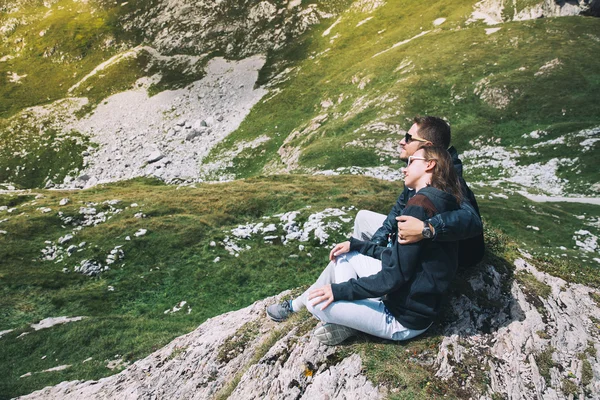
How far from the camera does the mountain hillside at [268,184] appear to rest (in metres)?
7.96

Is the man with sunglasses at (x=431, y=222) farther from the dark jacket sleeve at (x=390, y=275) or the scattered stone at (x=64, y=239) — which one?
the scattered stone at (x=64, y=239)

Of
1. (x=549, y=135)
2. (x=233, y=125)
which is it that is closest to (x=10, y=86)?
(x=233, y=125)

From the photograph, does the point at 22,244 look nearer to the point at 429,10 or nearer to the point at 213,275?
the point at 213,275

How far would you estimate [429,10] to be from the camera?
96.1m

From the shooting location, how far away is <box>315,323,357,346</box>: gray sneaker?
7672mm

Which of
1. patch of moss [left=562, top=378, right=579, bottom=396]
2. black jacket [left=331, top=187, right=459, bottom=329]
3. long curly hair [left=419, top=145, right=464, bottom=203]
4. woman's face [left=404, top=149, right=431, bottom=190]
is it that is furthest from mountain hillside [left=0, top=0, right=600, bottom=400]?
woman's face [left=404, top=149, right=431, bottom=190]

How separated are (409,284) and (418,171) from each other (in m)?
2.12

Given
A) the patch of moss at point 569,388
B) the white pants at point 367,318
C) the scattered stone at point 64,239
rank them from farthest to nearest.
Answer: the scattered stone at point 64,239
the white pants at point 367,318
the patch of moss at point 569,388

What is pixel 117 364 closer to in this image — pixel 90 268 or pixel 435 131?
pixel 90 268

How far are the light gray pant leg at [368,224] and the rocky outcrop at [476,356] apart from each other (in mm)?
2577

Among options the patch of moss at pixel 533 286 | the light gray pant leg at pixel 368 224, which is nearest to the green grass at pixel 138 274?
the light gray pant leg at pixel 368 224

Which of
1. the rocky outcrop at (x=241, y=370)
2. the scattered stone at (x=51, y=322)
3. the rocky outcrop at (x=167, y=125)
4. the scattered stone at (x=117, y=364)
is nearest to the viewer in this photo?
the rocky outcrop at (x=241, y=370)

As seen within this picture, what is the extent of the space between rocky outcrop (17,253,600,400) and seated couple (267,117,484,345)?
2.65 feet

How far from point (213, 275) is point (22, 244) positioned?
1579 cm
